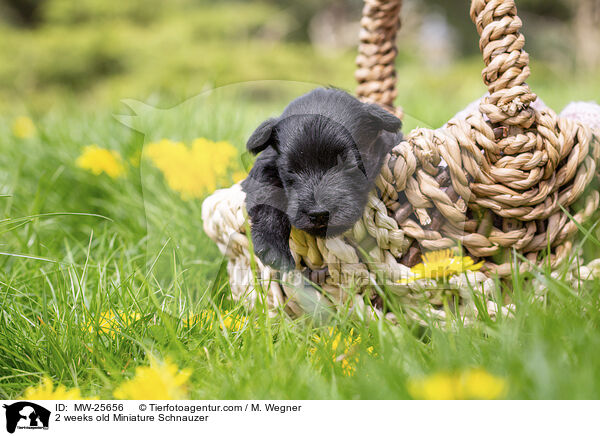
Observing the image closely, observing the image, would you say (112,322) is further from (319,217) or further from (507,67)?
(507,67)

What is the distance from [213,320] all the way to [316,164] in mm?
364

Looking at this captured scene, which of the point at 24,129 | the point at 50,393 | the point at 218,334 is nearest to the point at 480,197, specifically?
the point at 218,334

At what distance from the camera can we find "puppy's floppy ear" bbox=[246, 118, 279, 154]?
0.94 meters

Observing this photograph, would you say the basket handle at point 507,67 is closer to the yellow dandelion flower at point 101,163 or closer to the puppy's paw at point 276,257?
the puppy's paw at point 276,257

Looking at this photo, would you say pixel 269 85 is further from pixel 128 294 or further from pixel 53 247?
pixel 53 247

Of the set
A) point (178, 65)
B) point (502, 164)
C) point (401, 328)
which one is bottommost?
point (401, 328)

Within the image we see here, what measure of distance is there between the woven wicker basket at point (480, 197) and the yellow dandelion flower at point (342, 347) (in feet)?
0.21

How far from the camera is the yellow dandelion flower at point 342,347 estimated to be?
0.84 m

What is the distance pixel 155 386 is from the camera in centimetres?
77

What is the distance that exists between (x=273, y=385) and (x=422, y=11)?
8.08m

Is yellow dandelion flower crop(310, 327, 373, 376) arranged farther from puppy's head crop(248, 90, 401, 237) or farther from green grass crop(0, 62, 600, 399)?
puppy's head crop(248, 90, 401, 237)
